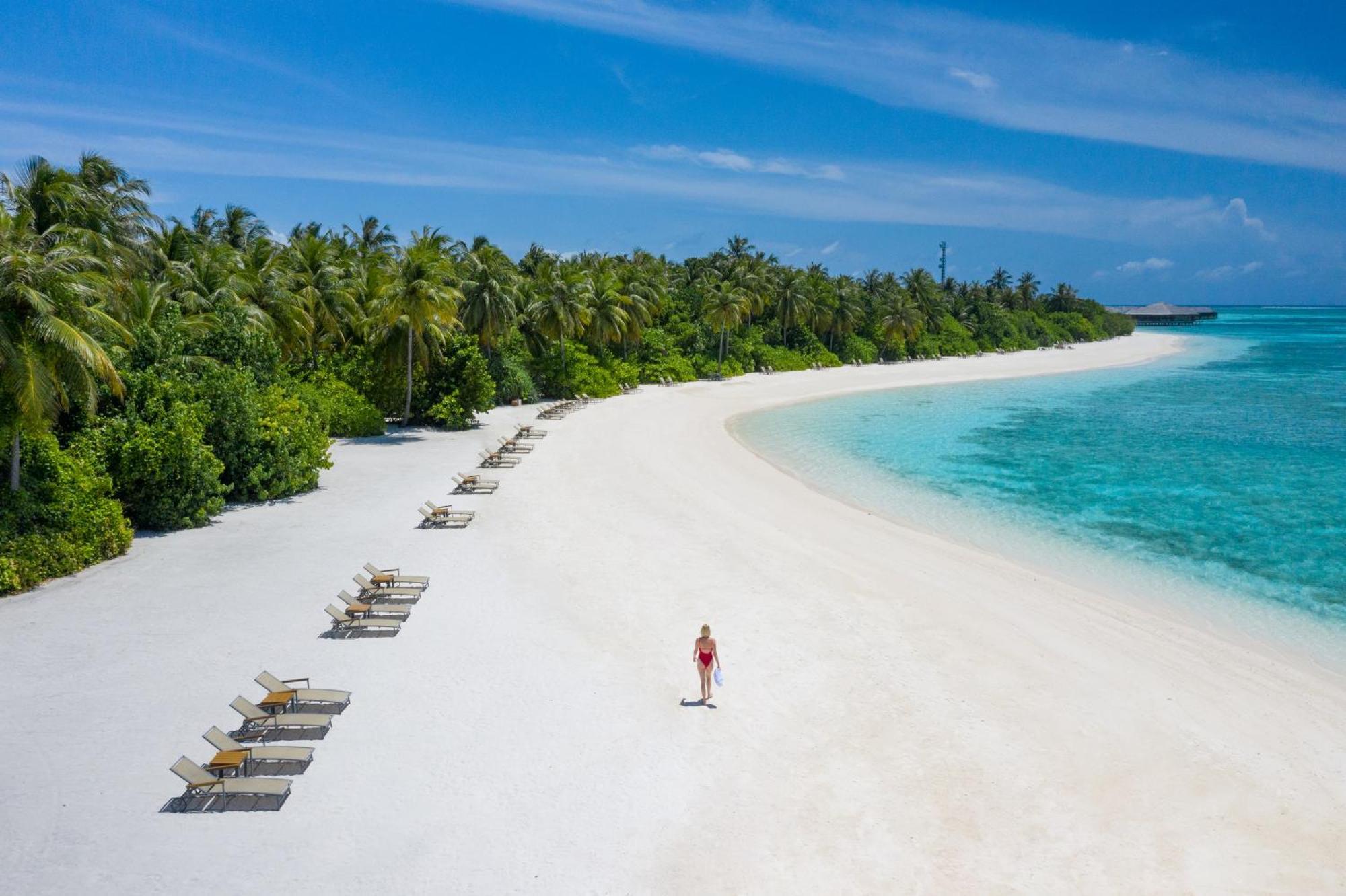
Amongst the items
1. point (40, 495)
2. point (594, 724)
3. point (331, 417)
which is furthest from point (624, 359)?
point (594, 724)

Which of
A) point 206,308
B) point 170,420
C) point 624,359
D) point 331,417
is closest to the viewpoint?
point 170,420

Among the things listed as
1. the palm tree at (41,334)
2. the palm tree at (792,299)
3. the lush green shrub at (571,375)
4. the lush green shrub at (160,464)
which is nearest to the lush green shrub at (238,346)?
the lush green shrub at (160,464)

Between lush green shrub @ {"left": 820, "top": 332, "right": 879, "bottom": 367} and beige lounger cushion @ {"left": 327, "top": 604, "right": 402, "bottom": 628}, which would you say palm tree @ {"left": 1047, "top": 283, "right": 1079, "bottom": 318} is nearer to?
lush green shrub @ {"left": 820, "top": 332, "right": 879, "bottom": 367}

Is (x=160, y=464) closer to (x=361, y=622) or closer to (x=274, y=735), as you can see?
(x=361, y=622)

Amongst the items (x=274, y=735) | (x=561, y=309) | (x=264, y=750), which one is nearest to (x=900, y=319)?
(x=561, y=309)

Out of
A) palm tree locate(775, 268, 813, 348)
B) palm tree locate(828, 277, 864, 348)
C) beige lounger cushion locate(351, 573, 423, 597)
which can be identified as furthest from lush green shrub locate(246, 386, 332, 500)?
palm tree locate(828, 277, 864, 348)

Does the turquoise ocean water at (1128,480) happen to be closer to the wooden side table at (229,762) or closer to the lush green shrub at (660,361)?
the lush green shrub at (660,361)

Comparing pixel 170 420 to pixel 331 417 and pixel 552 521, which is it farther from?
pixel 331 417
